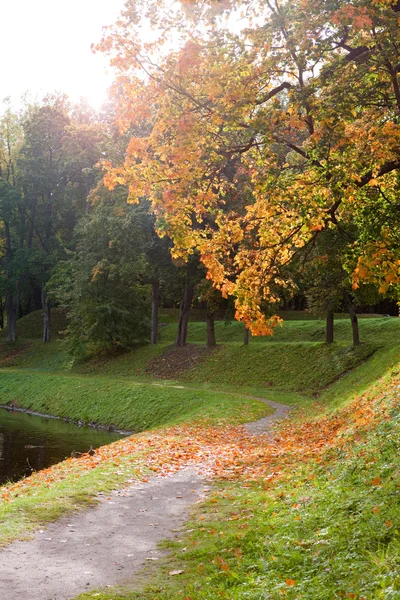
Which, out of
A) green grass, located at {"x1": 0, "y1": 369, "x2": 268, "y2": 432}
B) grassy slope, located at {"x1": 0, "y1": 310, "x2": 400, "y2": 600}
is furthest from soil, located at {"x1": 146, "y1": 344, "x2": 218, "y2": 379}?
grassy slope, located at {"x1": 0, "y1": 310, "x2": 400, "y2": 600}

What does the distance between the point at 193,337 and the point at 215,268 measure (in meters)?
35.2

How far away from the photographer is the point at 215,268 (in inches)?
453

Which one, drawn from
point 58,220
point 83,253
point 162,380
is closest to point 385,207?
point 162,380

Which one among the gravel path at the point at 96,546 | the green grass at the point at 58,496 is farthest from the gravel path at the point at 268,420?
the gravel path at the point at 96,546

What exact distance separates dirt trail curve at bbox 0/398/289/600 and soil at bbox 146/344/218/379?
82.8 ft

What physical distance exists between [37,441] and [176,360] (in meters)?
15.4

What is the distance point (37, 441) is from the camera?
75.5 feet

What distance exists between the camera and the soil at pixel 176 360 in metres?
36.1

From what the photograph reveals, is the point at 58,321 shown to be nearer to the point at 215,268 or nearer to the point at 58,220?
the point at 58,220

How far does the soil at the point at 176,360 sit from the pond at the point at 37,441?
8.47 meters

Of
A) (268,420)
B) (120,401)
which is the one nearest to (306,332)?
(120,401)

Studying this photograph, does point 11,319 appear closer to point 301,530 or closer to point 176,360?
point 176,360

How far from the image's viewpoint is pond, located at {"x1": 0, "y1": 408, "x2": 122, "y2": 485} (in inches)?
731

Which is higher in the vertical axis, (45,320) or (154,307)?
(154,307)
